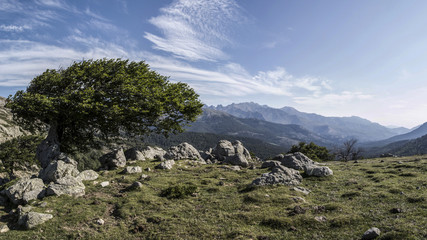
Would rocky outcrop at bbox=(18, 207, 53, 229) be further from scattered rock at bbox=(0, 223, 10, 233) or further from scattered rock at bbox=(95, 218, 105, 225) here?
scattered rock at bbox=(95, 218, 105, 225)

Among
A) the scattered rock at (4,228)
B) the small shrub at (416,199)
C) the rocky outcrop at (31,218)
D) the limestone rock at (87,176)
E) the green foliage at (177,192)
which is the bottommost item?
the scattered rock at (4,228)

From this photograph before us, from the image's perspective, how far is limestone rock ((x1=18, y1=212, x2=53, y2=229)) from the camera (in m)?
13.1

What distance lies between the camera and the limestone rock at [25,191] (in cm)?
1630

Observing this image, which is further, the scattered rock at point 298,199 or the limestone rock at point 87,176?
the limestone rock at point 87,176

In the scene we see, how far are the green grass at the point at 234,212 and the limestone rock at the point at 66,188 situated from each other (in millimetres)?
625

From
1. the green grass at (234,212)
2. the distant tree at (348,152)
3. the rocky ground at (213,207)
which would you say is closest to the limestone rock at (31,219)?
the rocky ground at (213,207)

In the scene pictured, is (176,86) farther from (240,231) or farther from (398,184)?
(398,184)

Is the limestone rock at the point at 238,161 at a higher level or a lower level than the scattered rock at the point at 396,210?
lower

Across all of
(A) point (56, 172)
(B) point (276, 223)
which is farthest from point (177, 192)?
(A) point (56, 172)

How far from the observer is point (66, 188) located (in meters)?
18.1

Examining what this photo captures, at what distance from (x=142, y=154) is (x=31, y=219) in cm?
2197

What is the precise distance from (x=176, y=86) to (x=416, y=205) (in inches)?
1072

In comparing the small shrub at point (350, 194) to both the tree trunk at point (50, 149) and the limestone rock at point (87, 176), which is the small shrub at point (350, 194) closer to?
the limestone rock at point (87, 176)

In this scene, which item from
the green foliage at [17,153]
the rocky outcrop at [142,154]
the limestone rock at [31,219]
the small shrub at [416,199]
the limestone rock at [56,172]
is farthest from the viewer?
the green foliage at [17,153]
